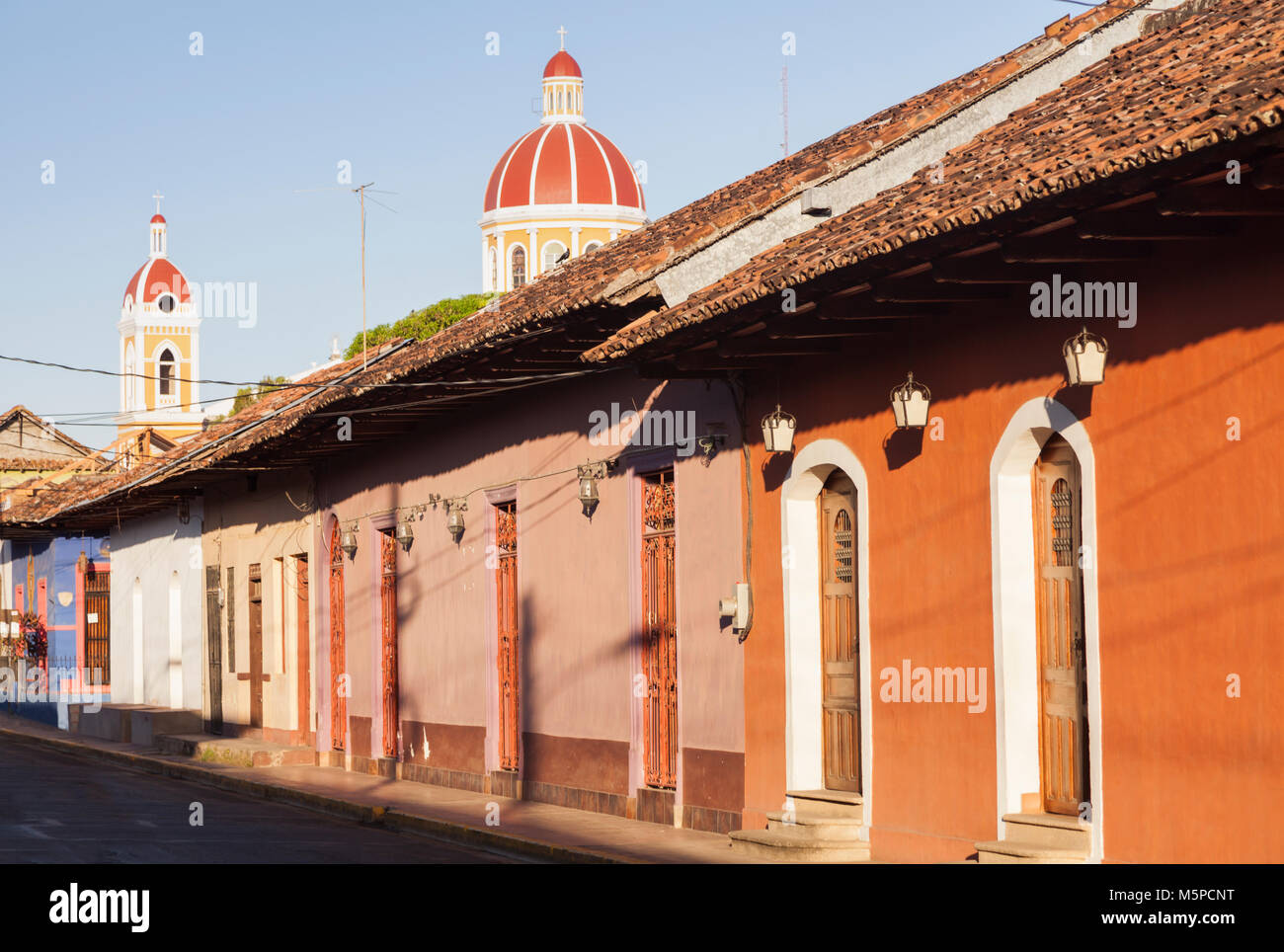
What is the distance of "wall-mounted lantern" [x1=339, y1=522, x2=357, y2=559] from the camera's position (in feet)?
73.3

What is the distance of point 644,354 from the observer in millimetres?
12539

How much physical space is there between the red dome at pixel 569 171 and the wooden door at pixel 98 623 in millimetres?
29884

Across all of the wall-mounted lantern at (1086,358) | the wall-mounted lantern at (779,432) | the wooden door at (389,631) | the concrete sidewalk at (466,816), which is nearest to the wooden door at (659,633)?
the concrete sidewalk at (466,816)

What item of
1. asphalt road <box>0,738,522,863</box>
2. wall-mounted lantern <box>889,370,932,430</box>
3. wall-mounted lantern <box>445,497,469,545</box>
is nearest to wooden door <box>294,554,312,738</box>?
asphalt road <box>0,738,522,863</box>

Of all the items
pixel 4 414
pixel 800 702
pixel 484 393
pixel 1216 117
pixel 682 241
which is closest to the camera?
pixel 1216 117

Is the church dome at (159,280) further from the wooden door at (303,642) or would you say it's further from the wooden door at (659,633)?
the wooden door at (659,633)

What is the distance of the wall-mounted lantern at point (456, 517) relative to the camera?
18.7 metres

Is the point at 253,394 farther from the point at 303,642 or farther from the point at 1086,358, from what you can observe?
the point at 1086,358

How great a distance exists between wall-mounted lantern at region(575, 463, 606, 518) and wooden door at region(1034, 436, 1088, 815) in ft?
19.1

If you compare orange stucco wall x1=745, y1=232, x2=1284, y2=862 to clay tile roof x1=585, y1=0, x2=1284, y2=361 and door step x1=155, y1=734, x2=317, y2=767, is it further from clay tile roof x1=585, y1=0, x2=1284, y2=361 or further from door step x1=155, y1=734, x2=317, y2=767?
door step x1=155, y1=734, x2=317, y2=767

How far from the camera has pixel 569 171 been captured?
65.5 meters
